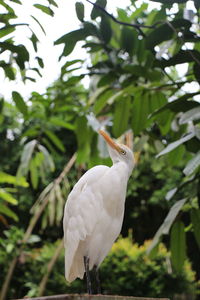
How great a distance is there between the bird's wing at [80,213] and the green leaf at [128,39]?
0.86m

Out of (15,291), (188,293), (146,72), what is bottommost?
(188,293)

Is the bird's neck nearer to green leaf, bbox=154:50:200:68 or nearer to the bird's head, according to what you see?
the bird's head

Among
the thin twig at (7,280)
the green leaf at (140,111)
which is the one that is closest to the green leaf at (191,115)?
the green leaf at (140,111)

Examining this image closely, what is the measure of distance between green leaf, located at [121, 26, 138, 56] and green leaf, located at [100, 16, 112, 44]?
7.1 inches

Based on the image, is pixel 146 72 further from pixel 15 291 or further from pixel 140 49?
pixel 15 291

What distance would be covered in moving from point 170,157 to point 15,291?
404 centimetres

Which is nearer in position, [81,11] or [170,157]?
[81,11]

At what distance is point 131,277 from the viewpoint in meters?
5.25

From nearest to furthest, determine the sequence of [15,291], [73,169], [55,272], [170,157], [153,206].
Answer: [170,157] < [55,272] < [15,291] < [73,169] < [153,206]

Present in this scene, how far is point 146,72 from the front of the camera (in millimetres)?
2127

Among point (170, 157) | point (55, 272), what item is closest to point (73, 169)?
point (55, 272)

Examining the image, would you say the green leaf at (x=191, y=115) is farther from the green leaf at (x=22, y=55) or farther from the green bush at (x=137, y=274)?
the green bush at (x=137, y=274)

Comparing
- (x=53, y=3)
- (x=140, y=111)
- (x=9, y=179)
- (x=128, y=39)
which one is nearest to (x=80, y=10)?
(x=53, y=3)

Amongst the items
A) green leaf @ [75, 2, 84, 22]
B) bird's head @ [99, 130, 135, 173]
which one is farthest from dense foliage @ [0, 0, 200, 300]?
bird's head @ [99, 130, 135, 173]
